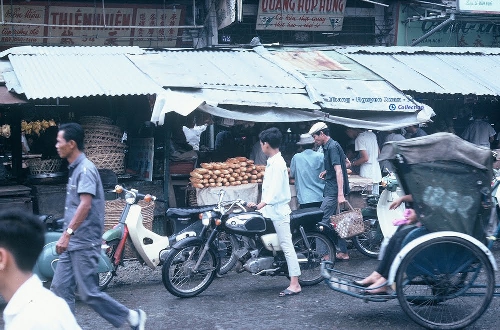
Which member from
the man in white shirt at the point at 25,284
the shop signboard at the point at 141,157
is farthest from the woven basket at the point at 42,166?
the man in white shirt at the point at 25,284

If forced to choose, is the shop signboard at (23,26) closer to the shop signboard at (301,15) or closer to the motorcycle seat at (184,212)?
the shop signboard at (301,15)

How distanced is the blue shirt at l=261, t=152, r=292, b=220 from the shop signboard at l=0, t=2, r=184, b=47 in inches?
245

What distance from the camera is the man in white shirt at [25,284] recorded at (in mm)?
2338

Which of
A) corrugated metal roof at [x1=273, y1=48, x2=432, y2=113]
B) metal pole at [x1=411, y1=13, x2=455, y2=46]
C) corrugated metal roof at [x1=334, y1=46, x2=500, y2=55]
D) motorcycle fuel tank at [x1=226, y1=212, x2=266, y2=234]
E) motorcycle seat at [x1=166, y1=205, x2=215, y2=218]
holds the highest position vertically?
metal pole at [x1=411, y1=13, x2=455, y2=46]

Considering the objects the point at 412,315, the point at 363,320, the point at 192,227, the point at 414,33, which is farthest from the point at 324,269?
the point at 414,33

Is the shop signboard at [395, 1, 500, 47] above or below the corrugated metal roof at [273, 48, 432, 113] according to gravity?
above

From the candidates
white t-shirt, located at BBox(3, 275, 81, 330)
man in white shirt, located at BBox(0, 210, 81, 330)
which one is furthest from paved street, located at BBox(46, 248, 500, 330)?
white t-shirt, located at BBox(3, 275, 81, 330)

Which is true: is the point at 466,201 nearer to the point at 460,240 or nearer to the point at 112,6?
the point at 460,240

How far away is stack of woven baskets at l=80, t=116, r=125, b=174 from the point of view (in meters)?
9.52

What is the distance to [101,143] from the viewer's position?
962cm

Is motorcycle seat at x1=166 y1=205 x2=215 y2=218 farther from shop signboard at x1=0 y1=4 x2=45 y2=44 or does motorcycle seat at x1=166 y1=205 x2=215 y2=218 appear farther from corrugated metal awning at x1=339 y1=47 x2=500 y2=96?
shop signboard at x1=0 y1=4 x2=45 y2=44

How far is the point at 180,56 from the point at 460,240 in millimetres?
6484

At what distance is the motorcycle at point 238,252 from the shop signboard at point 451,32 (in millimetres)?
8600

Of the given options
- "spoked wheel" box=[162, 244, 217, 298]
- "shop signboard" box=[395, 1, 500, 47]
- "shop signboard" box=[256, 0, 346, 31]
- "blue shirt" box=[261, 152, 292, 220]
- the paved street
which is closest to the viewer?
the paved street
